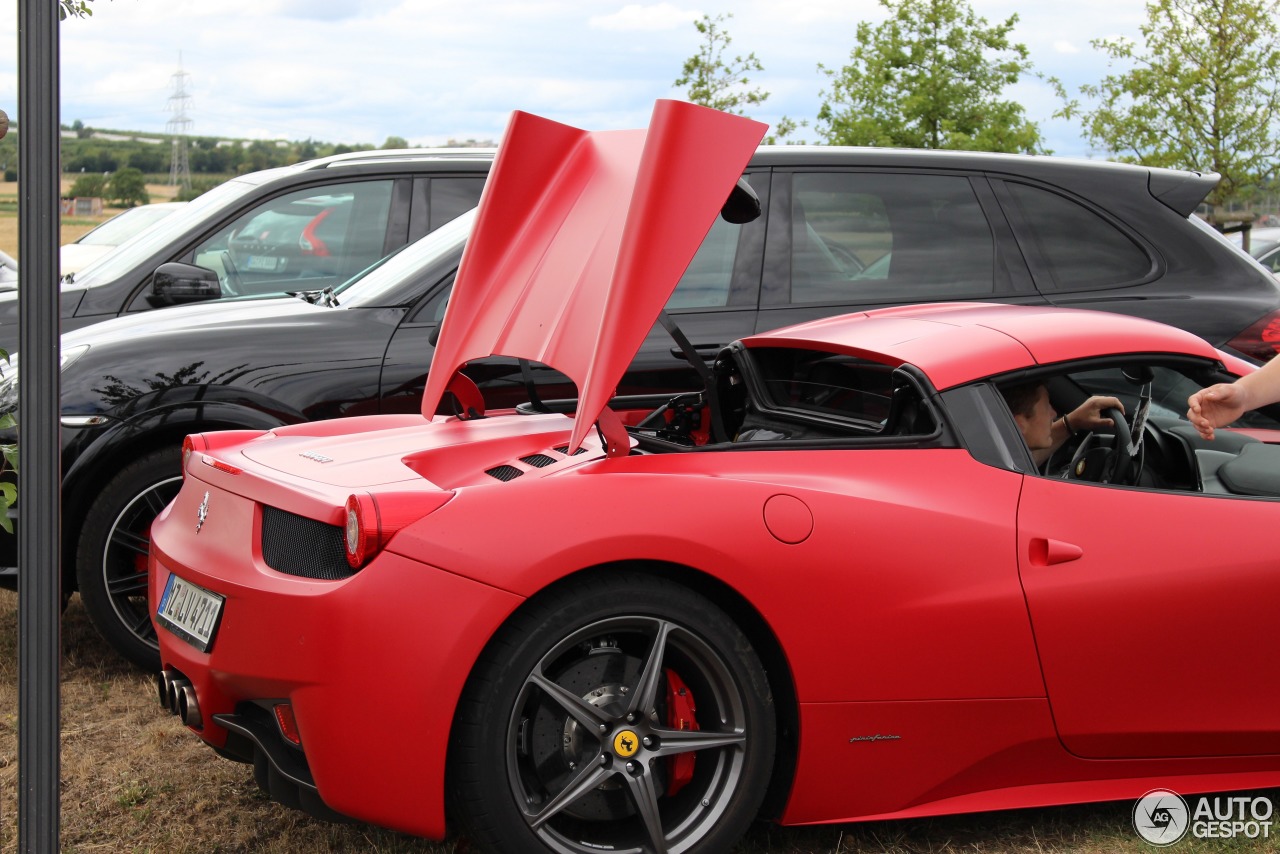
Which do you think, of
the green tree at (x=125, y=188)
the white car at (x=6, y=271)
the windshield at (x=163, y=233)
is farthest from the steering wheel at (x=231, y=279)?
the green tree at (x=125, y=188)

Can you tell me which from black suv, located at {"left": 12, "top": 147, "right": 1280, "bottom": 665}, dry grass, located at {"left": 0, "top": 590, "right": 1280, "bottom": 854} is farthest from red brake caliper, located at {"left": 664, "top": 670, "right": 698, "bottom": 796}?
black suv, located at {"left": 12, "top": 147, "right": 1280, "bottom": 665}

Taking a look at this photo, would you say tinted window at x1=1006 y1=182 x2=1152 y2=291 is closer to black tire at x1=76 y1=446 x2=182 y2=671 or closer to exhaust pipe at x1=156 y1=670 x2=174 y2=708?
black tire at x1=76 y1=446 x2=182 y2=671

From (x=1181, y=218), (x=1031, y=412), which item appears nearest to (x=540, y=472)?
(x=1031, y=412)

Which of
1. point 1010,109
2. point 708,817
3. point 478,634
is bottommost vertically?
point 708,817

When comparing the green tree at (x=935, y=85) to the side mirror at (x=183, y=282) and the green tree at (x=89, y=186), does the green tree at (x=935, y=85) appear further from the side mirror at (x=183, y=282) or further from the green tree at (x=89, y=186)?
the green tree at (x=89, y=186)

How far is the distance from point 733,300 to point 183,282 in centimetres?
266

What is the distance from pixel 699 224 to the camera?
125 inches

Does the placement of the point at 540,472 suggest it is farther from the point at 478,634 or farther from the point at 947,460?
the point at 947,460

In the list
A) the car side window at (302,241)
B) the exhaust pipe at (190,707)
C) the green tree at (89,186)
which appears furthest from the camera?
the green tree at (89,186)

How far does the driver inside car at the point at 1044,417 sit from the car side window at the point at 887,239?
1610mm

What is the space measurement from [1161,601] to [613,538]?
1362mm

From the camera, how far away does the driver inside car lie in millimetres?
3451

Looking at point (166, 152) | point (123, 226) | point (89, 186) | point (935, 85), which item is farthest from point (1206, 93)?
point (166, 152)

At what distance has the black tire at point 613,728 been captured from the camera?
2842 mm
